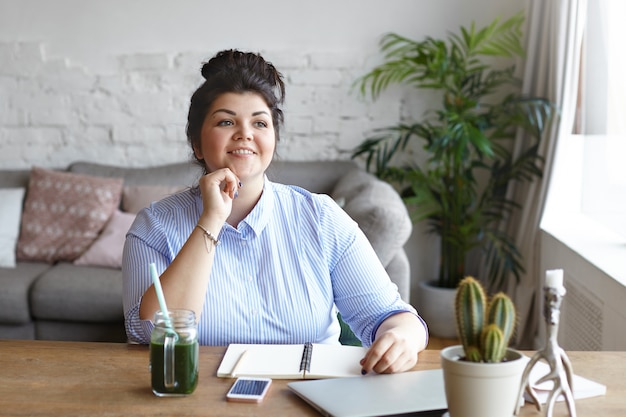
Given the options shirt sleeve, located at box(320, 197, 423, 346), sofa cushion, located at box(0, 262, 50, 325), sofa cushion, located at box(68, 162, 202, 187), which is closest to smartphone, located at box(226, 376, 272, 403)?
shirt sleeve, located at box(320, 197, 423, 346)

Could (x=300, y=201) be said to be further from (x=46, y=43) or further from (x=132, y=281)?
(x=46, y=43)

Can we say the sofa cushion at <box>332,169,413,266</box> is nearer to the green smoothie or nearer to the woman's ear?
the woman's ear

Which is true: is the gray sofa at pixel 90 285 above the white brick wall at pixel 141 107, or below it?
below

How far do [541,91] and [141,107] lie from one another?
6.61ft

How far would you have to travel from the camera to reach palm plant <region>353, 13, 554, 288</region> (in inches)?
157

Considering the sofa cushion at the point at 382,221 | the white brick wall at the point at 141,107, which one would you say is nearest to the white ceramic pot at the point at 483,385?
the sofa cushion at the point at 382,221

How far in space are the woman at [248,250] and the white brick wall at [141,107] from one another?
8.06ft

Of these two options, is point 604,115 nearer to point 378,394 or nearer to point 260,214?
point 260,214

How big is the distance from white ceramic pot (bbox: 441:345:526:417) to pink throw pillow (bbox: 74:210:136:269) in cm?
283

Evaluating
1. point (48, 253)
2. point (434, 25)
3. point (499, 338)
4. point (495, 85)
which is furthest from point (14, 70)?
point (499, 338)

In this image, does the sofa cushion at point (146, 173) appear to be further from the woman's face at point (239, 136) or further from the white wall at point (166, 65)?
the woman's face at point (239, 136)

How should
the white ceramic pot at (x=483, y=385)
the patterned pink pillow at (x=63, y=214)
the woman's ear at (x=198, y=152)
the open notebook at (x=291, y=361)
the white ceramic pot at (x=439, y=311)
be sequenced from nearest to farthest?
1. the white ceramic pot at (x=483, y=385)
2. the open notebook at (x=291, y=361)
3. the woman's ear at (x=198, y=152)
4. the patterned pink pillow at (x=63, y=214)
5. the white ceramic pot at (x=439, y=311)

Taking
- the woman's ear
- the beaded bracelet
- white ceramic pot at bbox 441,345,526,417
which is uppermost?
the woman's ear

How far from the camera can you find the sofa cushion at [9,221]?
12.9ft
